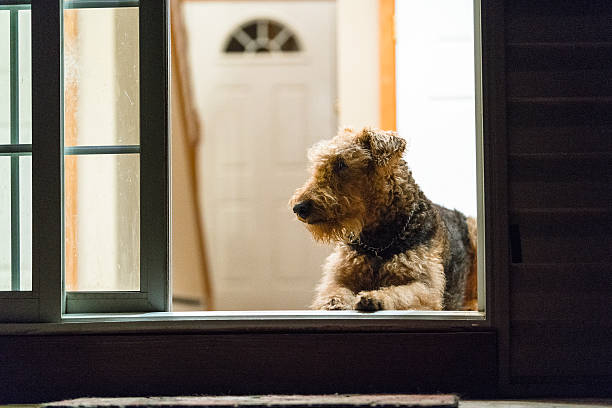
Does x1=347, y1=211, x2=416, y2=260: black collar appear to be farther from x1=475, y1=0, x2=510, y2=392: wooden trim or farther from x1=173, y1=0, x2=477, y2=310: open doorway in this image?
x1=173, y1=0, x2=477, y2=310: open doorway

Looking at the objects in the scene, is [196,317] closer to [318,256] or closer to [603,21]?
[603,21]

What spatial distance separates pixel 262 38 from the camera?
6625 millimetres

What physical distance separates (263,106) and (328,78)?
735 millimetres

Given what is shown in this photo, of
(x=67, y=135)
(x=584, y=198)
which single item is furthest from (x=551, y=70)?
(x=67, y=135)

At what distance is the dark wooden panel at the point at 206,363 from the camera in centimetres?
205

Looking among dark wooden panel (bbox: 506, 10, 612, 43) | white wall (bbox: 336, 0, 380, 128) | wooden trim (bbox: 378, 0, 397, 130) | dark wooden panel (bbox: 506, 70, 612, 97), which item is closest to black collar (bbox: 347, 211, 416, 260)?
dark wooden panel (bbox: 506, 70, 612, 97)

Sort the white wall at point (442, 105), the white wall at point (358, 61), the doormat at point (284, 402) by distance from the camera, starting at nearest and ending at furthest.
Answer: the doormat at point (284, 402) < the white wall at point (442, 105) < the white wall at point (358, 61)

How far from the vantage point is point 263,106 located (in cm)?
664

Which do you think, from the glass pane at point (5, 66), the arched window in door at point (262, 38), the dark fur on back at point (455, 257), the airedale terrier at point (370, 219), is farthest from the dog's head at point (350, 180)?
the arched window in door at point (262, 38)

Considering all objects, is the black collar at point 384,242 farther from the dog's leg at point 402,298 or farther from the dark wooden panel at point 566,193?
the dark wooden panel at point 566,193

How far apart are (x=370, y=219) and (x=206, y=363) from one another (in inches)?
37.0

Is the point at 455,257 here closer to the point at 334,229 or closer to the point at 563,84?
the point at 334,229

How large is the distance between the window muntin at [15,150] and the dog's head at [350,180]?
1.01m

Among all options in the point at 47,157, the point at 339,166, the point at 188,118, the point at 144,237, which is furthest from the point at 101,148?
the point at 188,118
